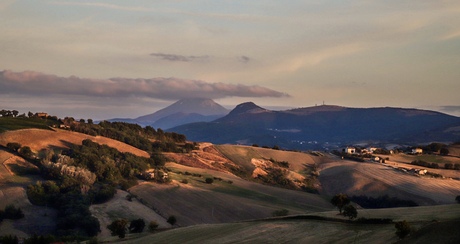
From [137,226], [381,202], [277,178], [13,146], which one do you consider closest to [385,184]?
[381,202]

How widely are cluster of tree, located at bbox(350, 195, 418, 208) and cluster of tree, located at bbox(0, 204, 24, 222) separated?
3145 inches

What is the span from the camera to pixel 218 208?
115625 mm

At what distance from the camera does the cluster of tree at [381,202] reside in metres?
134

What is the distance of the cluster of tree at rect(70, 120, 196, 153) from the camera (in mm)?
166500

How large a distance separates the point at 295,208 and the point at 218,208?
1879cm

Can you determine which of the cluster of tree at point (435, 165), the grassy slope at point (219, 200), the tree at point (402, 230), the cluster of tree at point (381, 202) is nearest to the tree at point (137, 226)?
the grassy slope at point (219, 200)

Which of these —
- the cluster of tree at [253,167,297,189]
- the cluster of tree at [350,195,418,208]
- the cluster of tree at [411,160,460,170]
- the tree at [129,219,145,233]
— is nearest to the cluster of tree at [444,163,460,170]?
the cluster of tree at [411,160,460,170]

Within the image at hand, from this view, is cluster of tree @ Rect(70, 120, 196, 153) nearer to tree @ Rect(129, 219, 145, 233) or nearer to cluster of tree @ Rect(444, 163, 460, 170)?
tree @ Rect(129, 219, 145, 233)

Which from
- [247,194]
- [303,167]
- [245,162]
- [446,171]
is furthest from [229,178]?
[446,171]

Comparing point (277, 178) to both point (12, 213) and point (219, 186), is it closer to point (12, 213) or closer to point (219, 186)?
point (219, 186)

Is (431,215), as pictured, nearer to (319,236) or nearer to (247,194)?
(319,236)

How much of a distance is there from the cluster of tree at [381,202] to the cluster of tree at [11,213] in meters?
79.9

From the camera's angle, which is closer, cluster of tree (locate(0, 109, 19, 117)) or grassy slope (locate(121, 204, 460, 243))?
grassy slope (locate(121, 204, 460, 243))

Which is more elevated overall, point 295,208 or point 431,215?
point 431,215
